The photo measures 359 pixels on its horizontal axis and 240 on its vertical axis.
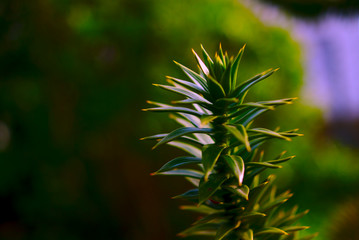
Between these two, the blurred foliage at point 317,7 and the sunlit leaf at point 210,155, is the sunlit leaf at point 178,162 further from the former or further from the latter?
the blurred foliage at point 317,7

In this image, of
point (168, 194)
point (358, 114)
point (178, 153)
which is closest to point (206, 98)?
point (178, 153)

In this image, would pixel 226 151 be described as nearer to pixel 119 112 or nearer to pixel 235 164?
pixel 235 164

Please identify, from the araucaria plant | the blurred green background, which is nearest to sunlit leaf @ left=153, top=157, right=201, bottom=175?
the araucaria plant

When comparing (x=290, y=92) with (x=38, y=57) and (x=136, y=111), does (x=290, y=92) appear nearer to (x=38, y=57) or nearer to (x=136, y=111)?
(x=136, y=111)

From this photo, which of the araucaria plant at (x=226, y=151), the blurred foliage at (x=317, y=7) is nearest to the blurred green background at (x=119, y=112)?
the blurred foliage at (x=317, y=7)

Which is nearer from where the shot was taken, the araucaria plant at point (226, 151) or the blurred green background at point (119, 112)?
the araucaria plant at point (226, 151)

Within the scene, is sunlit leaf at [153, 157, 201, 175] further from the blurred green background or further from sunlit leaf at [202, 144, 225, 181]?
the blurred green background

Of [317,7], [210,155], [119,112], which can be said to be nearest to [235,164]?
[210,155]

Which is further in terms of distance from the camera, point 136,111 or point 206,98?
point 136,111
